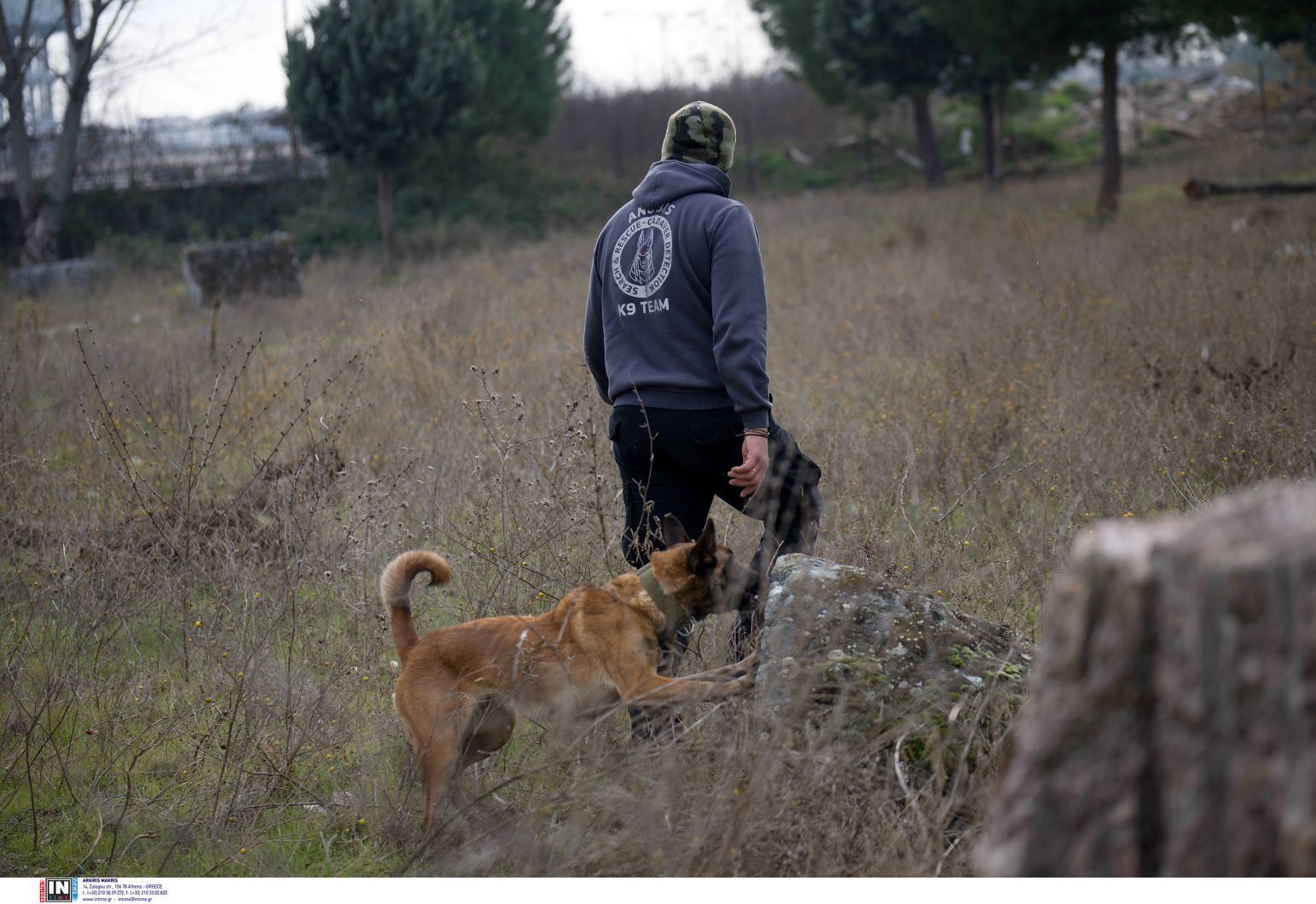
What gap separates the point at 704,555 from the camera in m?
3.33

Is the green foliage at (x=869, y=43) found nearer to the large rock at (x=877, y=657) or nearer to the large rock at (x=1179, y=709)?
the large rock at (x=877, y=657)

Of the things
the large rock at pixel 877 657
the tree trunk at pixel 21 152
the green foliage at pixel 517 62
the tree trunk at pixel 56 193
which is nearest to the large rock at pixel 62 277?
the tree trunk at pixel 56 193

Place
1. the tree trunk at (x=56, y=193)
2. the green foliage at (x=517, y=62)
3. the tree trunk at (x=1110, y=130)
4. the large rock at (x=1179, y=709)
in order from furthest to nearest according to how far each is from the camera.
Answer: the green foliage at (x=517, y=62) < the tree trunk at (x=56, y=193) < the tree trunk at (x=1110, y=130) < the large rock at (x=1179, y=709)

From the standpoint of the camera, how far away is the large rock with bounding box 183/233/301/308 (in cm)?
1784

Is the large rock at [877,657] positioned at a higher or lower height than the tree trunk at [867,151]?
lower

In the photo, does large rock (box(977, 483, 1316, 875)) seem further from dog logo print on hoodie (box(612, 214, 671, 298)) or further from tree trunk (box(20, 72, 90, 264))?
tree trunk (box(20, 72, 90, 264))

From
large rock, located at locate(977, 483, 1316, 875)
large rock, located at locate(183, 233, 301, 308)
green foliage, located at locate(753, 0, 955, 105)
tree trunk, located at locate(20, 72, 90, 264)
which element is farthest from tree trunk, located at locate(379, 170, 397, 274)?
large rock, located at locate(977, 483, 1316, 875)

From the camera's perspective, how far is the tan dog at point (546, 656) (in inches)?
127

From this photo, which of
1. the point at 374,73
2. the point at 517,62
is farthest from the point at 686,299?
the point at 517,62

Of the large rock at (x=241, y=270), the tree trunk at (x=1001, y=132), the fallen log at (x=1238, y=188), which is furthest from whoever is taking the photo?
the tree trunk at (x=1001, y=132)

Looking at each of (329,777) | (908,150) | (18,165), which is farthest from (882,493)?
(908,150)

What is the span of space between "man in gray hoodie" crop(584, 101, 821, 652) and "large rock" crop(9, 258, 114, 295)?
1887cm

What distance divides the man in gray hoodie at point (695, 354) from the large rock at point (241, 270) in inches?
606

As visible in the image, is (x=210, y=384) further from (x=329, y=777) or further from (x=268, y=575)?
(x=329, y=777)
